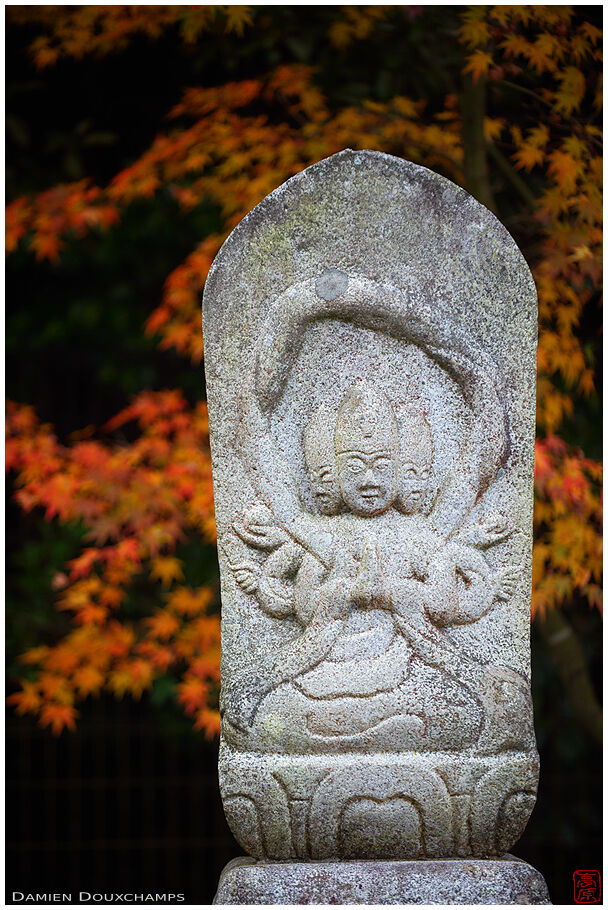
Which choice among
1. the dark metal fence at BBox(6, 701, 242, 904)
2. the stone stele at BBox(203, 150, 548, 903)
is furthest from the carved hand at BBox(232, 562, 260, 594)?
the dark metal fence at BBox(6, 701, 242, 904)

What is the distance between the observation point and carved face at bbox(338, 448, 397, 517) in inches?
122

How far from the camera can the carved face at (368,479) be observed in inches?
122

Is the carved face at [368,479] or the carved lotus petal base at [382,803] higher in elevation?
the carved face at [368,479]

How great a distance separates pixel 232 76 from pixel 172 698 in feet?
11.4

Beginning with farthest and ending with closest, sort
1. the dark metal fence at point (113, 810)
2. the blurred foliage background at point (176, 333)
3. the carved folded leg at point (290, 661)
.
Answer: the dark metal fence at point (113, 810)
the blurred foliage background at point (176, 333)
the carved folded leg at point (290, 661)

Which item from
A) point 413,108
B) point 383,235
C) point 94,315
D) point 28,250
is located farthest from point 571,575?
point 28,250

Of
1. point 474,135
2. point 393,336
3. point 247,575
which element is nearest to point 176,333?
point 474,135

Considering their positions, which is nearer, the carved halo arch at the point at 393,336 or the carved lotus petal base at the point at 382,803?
the carved lotus petal base at the point at 382,803

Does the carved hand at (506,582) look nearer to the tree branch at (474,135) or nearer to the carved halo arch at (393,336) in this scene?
the carved halo arch at (393,336)

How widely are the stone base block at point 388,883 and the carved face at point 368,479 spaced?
1.03 metres

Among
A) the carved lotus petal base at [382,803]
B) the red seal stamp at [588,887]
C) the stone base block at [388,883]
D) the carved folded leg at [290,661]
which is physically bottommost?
the red seal stamp at [588,887]

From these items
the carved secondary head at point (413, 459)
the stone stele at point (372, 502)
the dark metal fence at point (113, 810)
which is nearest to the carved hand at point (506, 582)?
the stone stele at point (372, 502)

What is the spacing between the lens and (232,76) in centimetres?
584

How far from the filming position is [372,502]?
311 cm
